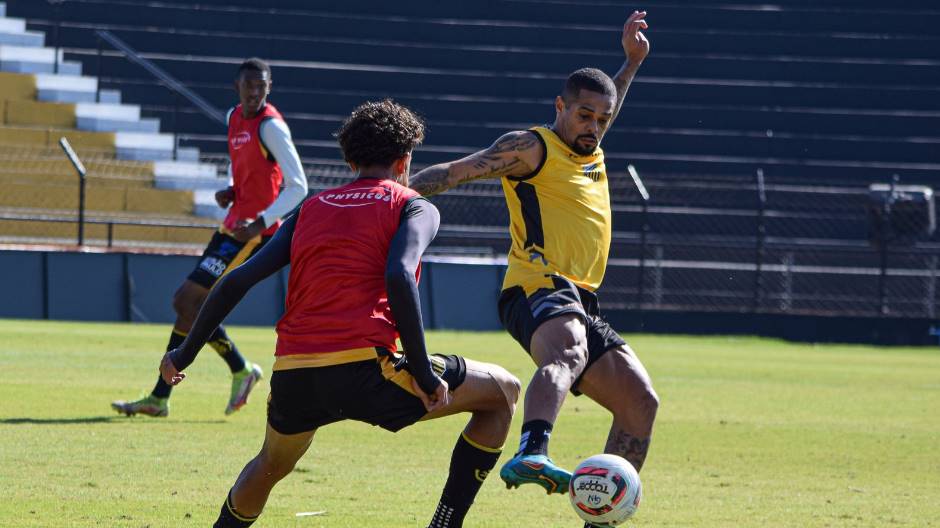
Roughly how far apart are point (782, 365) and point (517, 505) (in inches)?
458

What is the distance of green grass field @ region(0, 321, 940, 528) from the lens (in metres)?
6.89

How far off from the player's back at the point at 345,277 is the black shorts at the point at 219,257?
4.96 meters

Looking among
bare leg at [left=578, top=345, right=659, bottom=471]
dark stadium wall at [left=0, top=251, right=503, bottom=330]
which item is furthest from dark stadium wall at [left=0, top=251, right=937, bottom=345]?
bare leg at [left=578, top=345, right=659, bottom=471]

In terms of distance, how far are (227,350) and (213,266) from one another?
25.9 inches

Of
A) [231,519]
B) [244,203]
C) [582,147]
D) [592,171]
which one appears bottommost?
[231,519]

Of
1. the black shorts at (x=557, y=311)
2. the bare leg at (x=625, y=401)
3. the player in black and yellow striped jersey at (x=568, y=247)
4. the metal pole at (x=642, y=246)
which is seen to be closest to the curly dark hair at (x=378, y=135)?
the player in black and yellow striped jersey at (x=568, y=247)

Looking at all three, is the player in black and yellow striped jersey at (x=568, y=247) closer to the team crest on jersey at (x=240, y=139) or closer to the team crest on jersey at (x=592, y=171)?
the team crest on jersey at (x=592, y=171)

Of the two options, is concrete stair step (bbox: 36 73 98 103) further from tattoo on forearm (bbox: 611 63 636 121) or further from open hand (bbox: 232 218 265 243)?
tattoo on forearm (bbox: 611 63 636 121)

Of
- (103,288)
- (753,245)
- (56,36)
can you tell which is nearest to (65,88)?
(56,36)

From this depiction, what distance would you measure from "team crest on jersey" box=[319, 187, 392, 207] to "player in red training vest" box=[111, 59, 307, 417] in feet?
15.5

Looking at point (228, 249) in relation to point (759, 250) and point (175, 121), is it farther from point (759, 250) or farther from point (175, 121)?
point (175, 121)

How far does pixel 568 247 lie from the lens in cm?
658

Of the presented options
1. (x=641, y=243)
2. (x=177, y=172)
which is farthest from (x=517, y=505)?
(x=177, y=172)

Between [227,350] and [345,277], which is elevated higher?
[345,277]
